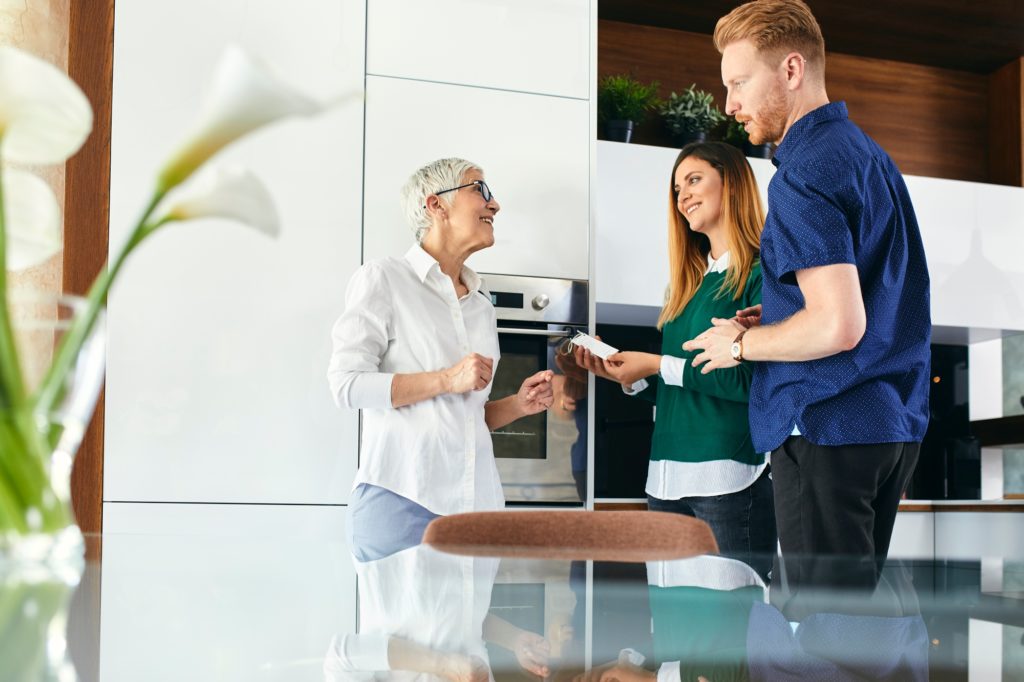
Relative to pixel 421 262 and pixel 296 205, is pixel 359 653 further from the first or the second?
pixel 296 205

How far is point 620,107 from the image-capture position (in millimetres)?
3191

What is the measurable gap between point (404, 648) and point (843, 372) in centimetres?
133

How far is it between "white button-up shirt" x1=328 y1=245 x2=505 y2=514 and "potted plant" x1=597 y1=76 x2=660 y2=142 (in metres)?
1.07

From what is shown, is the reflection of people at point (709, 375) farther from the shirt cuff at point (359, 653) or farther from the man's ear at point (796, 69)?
the shirt cuff at point (359, 653)

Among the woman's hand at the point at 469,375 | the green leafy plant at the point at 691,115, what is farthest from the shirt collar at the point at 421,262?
the green leafy plant at the point at 691,115

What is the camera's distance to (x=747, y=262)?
7.39ft

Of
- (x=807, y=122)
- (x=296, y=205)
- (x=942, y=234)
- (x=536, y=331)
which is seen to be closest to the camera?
(x=807, y=122)

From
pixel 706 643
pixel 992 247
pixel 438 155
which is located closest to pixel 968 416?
pixel 992 247

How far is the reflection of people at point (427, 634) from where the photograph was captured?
45 cm

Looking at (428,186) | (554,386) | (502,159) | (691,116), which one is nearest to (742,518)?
(554,386)

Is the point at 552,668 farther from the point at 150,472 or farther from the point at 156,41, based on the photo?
the point at 156,41

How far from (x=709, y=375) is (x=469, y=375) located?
0.48 meters

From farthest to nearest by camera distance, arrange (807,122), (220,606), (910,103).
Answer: (910,103) → (807,122) → (220,606)

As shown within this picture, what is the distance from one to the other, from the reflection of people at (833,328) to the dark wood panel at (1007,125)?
8.36ft
